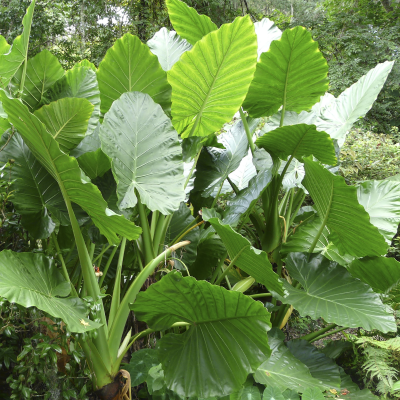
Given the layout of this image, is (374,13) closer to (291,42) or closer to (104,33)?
(104,33)

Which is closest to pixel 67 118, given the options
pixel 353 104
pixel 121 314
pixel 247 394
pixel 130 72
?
pixel 130 72

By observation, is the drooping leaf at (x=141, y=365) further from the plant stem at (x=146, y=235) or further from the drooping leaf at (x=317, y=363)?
the drooping leaf at (x=317, y=363)

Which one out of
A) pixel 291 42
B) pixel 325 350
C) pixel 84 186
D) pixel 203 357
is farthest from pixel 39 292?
pixel 325 350

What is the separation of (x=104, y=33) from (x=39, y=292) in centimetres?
601

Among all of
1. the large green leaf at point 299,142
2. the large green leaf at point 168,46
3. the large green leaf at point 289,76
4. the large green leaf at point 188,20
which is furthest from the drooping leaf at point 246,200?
the large green leaf at point 168,46

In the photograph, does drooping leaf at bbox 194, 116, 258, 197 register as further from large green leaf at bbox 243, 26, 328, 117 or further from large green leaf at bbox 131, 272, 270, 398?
large green leaf at bbox 131, 272, 270, 398

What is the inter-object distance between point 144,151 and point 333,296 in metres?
0.90

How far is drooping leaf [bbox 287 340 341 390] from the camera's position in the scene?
1.50 meters

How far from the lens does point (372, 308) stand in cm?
A: 134

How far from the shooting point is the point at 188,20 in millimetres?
1686

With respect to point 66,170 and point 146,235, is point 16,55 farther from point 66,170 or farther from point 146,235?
point 146,235

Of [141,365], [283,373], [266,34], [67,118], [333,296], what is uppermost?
[266,34]

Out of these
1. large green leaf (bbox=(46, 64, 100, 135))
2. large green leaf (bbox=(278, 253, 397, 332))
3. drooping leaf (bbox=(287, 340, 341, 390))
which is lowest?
drooping leaf (bbox=(287, 340, 341, 390))

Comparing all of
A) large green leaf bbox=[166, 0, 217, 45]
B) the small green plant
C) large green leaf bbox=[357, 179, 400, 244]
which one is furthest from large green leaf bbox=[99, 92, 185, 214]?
the small green plant
